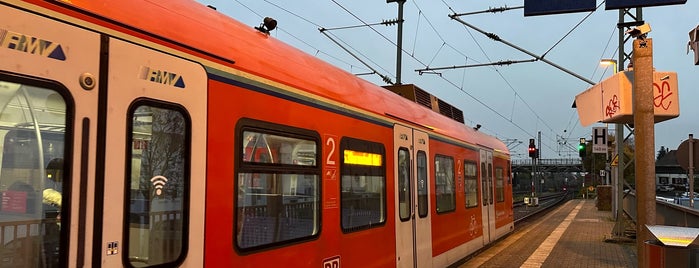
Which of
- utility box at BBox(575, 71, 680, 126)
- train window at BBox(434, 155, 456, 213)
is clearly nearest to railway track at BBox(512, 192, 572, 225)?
train window at BBox(434, 155, 456, 213)

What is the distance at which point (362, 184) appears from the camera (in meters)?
5.80

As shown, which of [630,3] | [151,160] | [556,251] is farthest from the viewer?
[556,251]

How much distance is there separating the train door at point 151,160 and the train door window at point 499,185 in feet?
35.2

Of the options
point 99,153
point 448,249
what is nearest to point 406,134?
point 448,249

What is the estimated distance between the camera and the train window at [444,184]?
8.53m

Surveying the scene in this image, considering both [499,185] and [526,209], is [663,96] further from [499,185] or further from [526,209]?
[526,209]

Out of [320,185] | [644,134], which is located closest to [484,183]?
[644,134]

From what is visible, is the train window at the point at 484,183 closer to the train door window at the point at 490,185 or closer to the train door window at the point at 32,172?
the train door window at the point at 490,185

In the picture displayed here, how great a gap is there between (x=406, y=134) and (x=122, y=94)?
4.66 meters

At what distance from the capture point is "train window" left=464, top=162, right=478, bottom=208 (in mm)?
10385

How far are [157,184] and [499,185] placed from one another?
1144 centimetres

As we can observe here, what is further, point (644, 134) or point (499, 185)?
point (499, 185)

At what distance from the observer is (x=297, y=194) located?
4.58 m

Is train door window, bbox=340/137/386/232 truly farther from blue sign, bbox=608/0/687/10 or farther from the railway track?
the railway track
